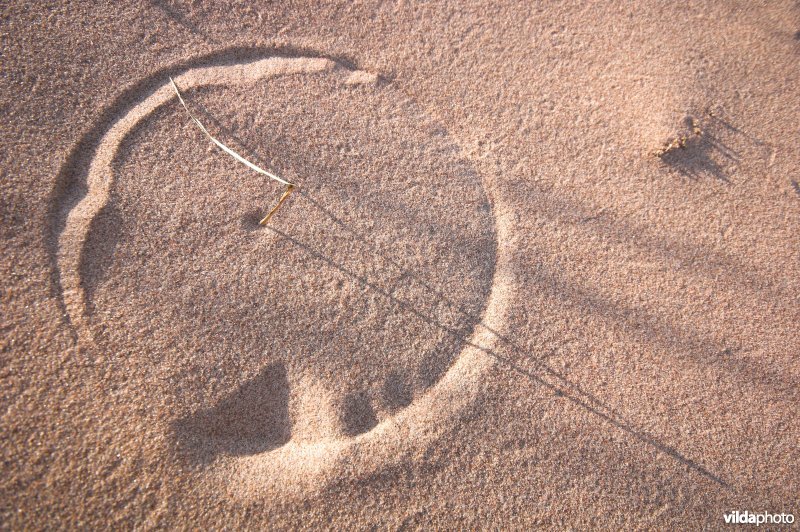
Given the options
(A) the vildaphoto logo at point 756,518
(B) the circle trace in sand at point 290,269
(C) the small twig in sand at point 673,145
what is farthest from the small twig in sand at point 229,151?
(A) the vildaphoto logo at point 756,518

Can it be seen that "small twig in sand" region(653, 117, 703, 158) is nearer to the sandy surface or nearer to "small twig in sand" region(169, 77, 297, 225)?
the sandy surface

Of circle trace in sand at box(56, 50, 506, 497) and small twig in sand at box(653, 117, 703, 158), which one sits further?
small twig in sand at box(653, 117, 703, 158)

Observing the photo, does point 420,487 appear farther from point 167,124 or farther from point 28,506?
point 167,124

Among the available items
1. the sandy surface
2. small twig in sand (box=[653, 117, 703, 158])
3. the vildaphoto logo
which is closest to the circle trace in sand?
the sandy surface

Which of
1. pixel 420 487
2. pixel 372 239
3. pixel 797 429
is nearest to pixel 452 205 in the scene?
pixel 372 239

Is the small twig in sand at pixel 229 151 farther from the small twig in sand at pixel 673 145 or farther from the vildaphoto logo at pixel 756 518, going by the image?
the vildaphoto logo at pixel 756 518

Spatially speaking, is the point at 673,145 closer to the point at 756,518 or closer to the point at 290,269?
the point at 756,518

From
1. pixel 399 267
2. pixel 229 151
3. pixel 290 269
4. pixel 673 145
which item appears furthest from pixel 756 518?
pixel 229 151
